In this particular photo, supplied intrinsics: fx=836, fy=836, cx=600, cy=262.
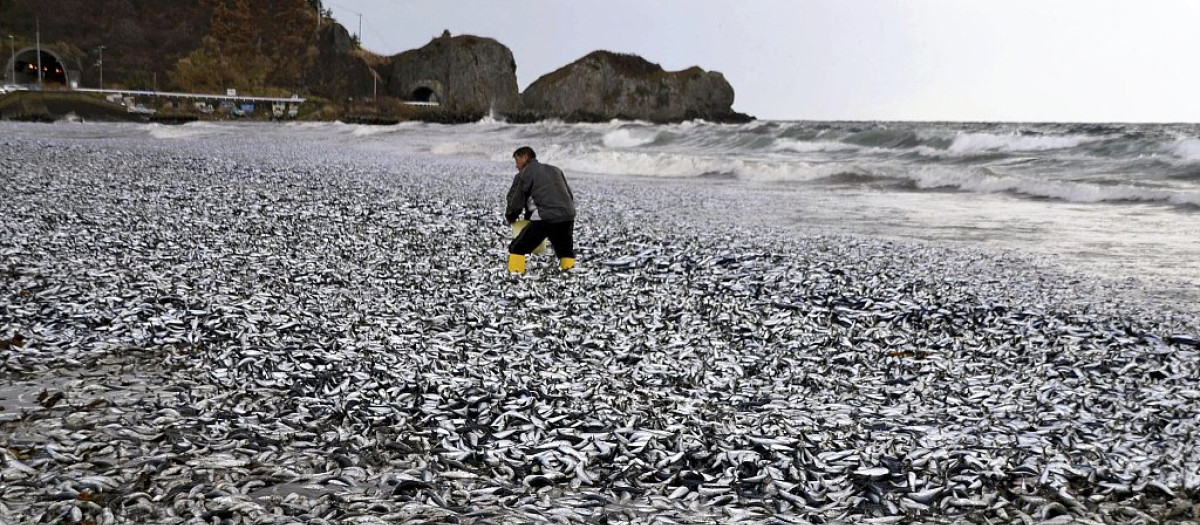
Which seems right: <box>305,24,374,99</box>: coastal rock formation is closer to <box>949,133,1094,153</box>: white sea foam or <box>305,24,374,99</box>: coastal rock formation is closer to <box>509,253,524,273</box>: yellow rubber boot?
<box>949,133,1094,153</box>: white sea foam

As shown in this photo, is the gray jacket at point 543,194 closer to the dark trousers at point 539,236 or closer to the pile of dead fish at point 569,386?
the dark trousers at point 539,236

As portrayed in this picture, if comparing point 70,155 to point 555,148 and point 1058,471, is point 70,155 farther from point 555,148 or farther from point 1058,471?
point 1058,471

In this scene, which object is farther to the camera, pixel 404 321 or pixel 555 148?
pixel 555 148

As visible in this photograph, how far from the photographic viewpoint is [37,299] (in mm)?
9945

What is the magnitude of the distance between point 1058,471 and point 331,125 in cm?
9070

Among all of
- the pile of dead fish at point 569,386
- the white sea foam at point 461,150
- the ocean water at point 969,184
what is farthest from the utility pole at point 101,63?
the pile of dead fish at point 569,386

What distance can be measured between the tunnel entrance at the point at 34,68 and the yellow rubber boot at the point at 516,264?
426ft

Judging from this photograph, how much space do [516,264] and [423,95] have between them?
143909 mm

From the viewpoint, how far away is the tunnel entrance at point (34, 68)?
11719 centimetres

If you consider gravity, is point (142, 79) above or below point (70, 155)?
above

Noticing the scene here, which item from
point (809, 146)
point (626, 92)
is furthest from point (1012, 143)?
point (626, 92)

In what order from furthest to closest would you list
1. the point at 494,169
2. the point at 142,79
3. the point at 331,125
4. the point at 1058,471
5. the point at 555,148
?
1. the point at 142,79
2. the point at 331,125
3. the point at 555,148
4. the point at 494,169
5. the point at 1058,471

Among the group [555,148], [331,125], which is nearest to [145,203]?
[555,148]

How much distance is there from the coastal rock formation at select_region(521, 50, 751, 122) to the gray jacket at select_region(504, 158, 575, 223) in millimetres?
131724
